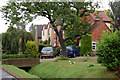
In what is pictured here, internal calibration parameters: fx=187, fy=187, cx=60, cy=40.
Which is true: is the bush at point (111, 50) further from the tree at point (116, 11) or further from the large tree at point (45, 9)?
the tree at point (116, 11)

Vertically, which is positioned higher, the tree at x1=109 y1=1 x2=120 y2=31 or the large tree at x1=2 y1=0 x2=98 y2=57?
the tree at x1=109 y1=1 x2=120 y2=31

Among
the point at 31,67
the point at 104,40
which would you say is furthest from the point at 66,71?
the point at 31,67

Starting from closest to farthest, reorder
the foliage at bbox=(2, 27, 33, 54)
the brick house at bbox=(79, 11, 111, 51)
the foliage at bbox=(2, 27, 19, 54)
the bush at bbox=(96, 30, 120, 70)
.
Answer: the bush at bbox=(96, 30, 120, 70), the foliage at bbox=(2, 27, 33, 54), the foliage at bbox=(2, 27, 19, 54), the brick house at bbox=(79, 11, 111, 51)

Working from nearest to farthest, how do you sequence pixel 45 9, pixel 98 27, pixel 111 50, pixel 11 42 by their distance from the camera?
pixel 111 50
pixel 45 9
pixel 11 42
pixel 98 27

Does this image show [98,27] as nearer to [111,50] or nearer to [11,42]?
[11,42]

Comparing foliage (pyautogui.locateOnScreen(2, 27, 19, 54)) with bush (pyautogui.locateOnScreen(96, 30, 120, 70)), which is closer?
bush (pyautogui.locateOnScreen(96, 30, 120, 70))

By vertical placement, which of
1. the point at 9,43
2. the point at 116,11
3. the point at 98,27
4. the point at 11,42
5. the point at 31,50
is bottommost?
the point at 31,50

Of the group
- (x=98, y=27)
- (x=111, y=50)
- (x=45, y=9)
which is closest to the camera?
(x=111, y=50)

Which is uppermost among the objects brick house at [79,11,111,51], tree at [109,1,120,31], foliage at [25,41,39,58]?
tree at [109,1,120,31]

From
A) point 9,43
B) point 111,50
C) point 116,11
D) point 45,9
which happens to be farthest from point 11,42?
point 111,50

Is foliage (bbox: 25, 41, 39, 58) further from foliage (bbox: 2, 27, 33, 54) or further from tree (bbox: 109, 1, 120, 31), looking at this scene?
tree (bbox: 109, 1, 120, 31)

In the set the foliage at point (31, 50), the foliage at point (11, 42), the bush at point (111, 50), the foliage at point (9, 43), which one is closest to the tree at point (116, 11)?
the foliage at point (11, 42)

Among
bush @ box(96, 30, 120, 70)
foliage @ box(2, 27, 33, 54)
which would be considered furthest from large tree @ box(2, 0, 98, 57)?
foliage @ box(2, 27, 33, 54)

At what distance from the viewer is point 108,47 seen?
10.0m
